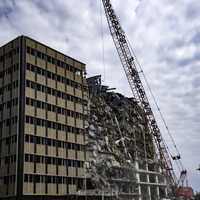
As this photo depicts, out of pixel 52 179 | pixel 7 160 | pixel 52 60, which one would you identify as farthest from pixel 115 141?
pixel 7 160

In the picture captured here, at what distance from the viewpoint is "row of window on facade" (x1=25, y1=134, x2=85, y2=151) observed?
250ft

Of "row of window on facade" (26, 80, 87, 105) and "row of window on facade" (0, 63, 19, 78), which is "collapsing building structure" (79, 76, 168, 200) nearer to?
"row of window on facade" (26, 80, 87, 105)

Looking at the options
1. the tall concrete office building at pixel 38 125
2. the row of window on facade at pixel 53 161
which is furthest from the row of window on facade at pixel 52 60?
the row of window on facade at pixel 53 161

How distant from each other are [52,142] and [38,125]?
5.74 meters

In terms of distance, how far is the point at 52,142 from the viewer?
81750 mm

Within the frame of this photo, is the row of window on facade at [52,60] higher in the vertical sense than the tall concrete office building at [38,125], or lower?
higher

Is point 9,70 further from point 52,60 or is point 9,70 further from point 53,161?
point 53,161

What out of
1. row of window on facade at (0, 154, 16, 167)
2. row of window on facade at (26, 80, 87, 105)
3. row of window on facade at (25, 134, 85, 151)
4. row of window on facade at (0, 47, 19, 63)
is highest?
row of window on facade at (0, 47, 19, 63)

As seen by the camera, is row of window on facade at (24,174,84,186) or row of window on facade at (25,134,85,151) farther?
row of window on facade at (25,134,85,151)

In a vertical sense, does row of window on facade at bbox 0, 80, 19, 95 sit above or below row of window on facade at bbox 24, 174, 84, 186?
above

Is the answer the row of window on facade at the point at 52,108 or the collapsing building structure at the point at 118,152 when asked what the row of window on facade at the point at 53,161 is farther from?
the row of window on facade at the point at 52,108

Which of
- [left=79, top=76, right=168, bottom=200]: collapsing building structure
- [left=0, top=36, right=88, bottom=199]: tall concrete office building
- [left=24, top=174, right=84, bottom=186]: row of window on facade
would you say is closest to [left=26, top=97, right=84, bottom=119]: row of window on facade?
[left=0, top=36, right=88, bottom=199]: tall concrete office building

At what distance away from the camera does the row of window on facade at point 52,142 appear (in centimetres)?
7617

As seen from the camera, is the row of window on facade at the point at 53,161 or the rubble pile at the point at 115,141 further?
the rubble pile at the point at 115,141
